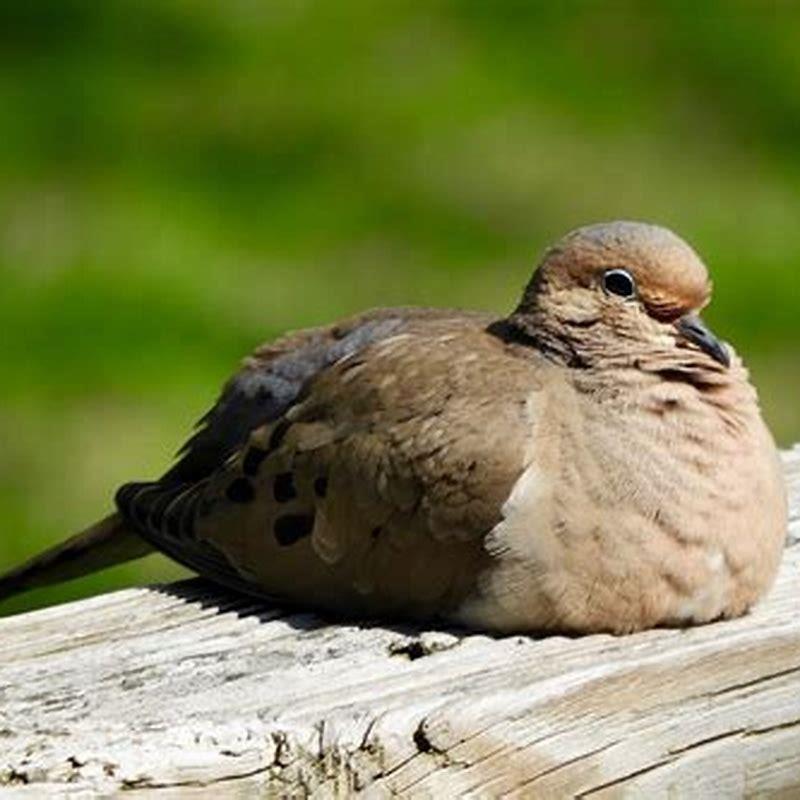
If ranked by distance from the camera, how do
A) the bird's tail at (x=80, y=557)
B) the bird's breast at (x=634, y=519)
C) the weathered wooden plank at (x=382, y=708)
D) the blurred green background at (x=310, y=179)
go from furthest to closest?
1. the blurred green background at (x=310, y=179)
2. the bird's tail at (x=80, y=557)
3. the bird's breast at (x=634, y=519)
4. the weathered wooden plank at (x=382, y=708)

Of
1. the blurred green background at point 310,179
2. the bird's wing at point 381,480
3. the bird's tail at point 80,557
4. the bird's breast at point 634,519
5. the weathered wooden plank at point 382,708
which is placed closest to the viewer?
the weathered wooden plank at point 382,708

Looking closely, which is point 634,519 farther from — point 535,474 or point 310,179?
point 310,179

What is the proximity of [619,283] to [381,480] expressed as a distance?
0.41m

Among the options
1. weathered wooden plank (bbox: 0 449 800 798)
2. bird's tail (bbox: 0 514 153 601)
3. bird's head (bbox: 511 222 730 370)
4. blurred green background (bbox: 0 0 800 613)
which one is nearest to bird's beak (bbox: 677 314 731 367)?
bird's head (bbox: 511 222 730 370)

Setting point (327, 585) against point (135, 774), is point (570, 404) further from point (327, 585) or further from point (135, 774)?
point (135, 774)

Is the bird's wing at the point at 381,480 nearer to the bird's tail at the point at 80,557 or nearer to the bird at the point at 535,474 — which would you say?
the bird at the point at 535,474

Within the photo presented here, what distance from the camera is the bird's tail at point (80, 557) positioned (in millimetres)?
4125

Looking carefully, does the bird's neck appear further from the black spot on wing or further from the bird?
the black spot on wing

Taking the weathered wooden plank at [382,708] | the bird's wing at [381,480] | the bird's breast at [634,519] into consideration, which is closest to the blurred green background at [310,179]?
the bird's wing at [381,480]

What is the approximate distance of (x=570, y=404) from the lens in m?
3.70

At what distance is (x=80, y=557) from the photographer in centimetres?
420

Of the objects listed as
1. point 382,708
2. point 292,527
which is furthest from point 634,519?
point 382,708

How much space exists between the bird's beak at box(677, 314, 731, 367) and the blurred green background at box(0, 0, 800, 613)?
9.38ft

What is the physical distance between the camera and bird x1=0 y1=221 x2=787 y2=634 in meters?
3.52
